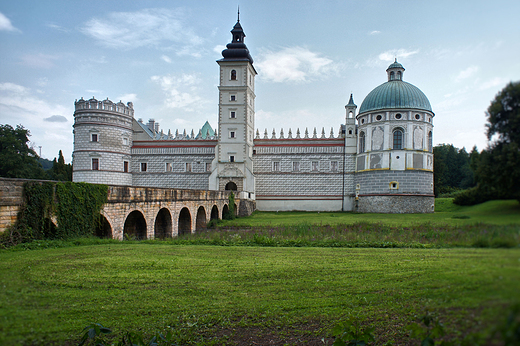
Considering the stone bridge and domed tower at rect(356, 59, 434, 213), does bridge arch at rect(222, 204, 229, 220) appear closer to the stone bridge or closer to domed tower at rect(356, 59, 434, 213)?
the stone bridge

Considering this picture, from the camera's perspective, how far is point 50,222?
12070mm

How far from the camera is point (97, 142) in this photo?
3850 cm

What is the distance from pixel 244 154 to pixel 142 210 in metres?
22.2

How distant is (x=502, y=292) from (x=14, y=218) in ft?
40.3

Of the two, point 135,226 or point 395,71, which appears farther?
point 395,71

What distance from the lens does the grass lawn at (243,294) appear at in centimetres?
302

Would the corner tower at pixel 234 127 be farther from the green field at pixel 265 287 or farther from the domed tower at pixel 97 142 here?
the green field at pixel 265 287

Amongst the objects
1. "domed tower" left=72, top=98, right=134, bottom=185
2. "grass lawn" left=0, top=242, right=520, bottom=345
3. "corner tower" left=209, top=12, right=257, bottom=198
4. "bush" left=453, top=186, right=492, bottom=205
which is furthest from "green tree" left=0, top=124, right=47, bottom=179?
"bush" left=453, top=186, right=492, bottom=205

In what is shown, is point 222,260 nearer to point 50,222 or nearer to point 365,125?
point 50,222

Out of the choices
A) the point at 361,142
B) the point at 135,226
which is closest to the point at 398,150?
the point at 361,142

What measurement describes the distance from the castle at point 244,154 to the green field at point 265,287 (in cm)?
2423

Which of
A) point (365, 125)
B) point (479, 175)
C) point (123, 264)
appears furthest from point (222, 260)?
point (365, 125)

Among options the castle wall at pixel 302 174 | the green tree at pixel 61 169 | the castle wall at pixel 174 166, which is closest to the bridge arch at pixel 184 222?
the castle wall at pixel 302 174

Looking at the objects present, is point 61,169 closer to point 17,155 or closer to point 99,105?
point 17,155
